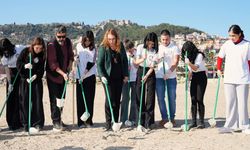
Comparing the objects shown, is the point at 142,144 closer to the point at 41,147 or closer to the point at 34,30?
the point at 41,147

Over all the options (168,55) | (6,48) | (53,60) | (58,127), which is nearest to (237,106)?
(168,55)

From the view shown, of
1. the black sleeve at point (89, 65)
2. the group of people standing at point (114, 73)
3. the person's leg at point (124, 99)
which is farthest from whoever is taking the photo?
the person's leg at point (124, 99)

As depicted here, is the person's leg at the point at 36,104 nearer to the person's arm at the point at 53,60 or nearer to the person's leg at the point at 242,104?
the person's arm at the point at 53,60

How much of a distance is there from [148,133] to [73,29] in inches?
4804

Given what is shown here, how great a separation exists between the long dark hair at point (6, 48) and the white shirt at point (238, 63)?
4.23 m

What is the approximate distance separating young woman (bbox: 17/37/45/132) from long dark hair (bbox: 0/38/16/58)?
1.15 ft

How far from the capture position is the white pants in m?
7.11

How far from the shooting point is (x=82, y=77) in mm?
7668

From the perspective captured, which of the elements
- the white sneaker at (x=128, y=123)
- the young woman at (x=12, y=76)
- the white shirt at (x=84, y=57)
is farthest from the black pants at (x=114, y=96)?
the young woman at (x=12, y=76)

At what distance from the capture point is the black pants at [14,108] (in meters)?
7.61

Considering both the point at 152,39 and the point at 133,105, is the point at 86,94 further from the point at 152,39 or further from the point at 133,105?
the point at 152,39

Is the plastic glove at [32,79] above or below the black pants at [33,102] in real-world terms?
above

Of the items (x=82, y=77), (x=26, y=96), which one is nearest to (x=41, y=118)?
(x=26, y=96)

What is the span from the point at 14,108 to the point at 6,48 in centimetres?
122
